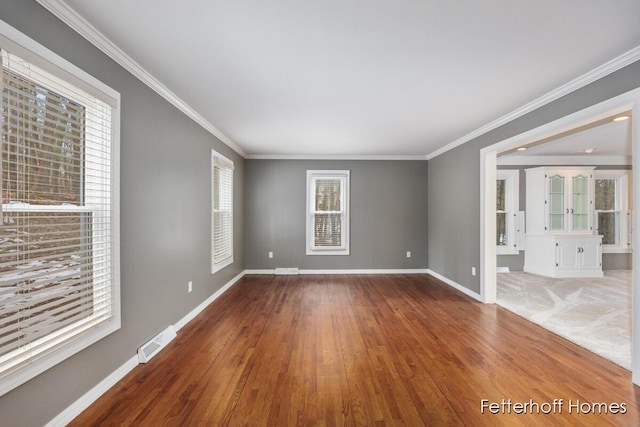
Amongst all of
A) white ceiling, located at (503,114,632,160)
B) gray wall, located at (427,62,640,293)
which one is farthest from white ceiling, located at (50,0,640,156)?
white ceiling, located at (503,114,632,160)

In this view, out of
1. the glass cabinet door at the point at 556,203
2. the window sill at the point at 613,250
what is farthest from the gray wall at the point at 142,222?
the window sill at the point at 613,250

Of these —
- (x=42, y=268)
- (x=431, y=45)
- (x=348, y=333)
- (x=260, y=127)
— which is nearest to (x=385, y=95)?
(x=431, y=45)

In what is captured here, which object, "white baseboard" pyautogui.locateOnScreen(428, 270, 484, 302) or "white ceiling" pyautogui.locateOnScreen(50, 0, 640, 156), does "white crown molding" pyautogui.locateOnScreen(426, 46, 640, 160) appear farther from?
"white baseboard" pyautogui.locateOnScreen(428, 270, 484, 302)

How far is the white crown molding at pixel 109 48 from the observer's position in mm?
1652

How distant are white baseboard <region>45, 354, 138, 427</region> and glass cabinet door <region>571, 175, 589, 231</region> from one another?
7.72m

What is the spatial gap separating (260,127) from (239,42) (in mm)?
2090

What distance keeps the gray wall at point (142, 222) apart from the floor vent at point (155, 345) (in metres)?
0.06

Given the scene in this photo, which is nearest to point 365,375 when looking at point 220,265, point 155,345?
point 155,345

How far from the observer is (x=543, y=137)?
321 centimetres

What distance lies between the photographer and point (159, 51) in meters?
2.17

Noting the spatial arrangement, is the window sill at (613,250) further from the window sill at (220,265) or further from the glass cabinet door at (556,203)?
the window sill at (220,265)

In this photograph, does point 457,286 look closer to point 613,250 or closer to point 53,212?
point 613,250

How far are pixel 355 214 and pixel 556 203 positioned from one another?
4.17 metres

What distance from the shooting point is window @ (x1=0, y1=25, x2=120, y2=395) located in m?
1.42
